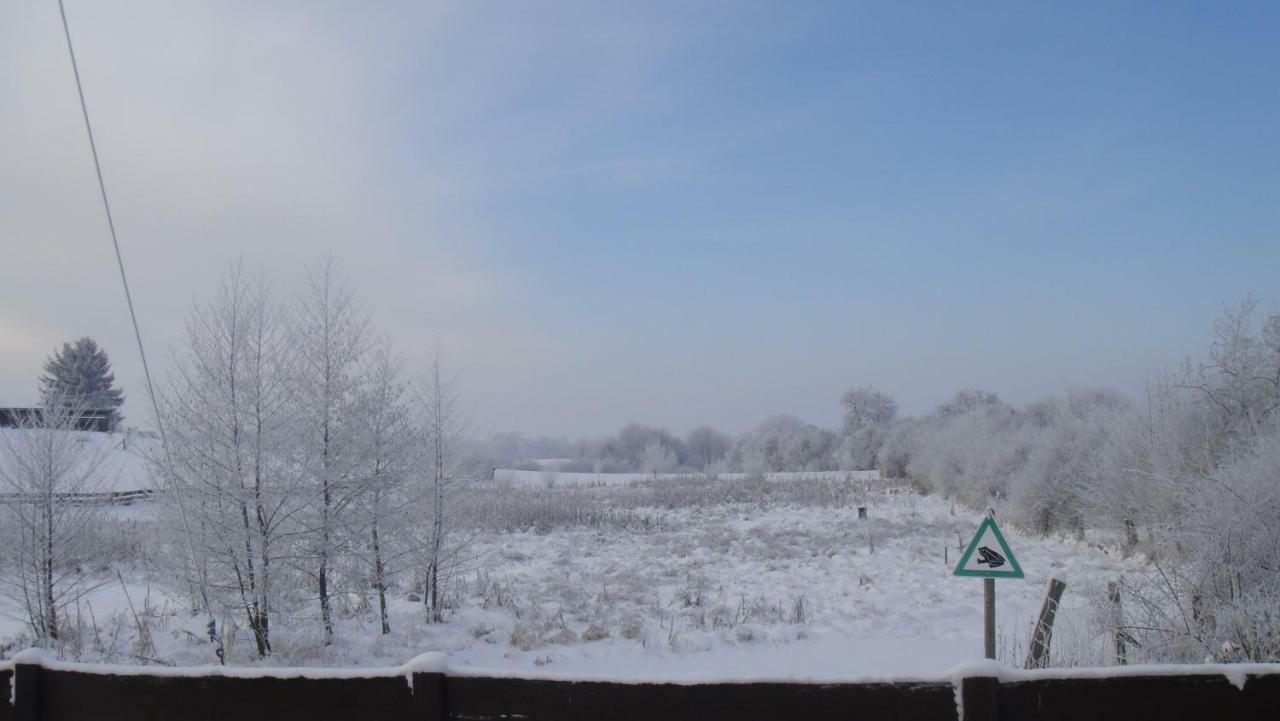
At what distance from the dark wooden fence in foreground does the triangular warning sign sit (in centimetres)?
500

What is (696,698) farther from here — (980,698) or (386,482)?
(386,482)

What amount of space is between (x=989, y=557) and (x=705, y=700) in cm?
567

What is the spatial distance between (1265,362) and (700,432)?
3835 inches

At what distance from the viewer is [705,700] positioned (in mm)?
2166

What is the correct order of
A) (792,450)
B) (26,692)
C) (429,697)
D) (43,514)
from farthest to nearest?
1. (792,450)
2. (43,514)
3. (26,692)
4. (429,697)

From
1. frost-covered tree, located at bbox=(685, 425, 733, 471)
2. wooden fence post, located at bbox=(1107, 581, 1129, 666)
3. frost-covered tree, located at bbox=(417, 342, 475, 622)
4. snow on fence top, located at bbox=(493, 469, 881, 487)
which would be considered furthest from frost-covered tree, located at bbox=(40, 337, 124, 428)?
frost-covered tree, located at bbox=(685, 425, 733, 471)

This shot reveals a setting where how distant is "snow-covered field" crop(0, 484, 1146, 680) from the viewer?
10.2 meters

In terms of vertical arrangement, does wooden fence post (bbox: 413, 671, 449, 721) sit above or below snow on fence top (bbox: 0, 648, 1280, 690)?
below

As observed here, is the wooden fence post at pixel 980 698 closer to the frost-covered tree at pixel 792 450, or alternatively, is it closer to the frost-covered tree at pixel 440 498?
the frost-covered tree at pixel 440 498

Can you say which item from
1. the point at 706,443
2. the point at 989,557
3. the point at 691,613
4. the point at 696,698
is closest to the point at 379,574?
the point at 691,613

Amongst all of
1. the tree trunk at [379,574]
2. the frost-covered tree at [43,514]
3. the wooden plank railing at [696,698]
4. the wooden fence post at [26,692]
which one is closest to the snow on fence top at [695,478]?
the frost-covered tree at [43,514]

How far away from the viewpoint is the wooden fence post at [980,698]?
2074mm

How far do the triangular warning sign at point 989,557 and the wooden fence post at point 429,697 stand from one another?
5817mm

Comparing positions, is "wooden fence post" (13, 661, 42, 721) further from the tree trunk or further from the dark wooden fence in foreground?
the tree trunk
